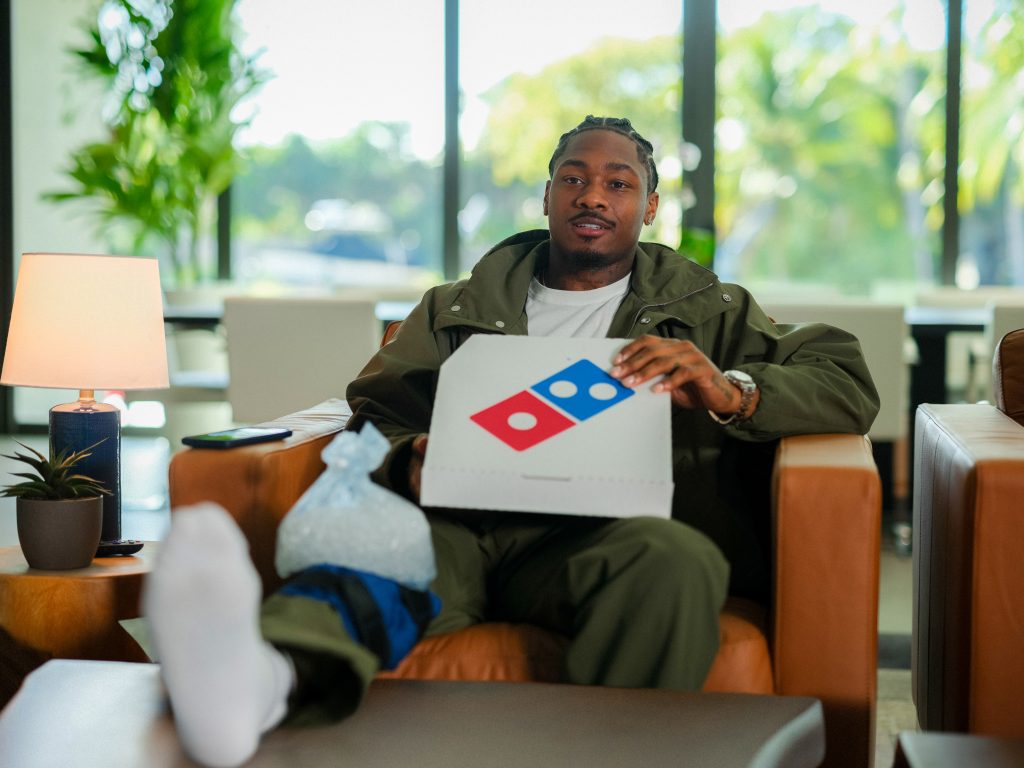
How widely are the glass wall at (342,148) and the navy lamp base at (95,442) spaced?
3.89 m

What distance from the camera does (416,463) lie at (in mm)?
1759

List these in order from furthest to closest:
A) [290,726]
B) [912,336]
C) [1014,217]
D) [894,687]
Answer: [1014,217] < [912,336] < [894,687] < [290,726]

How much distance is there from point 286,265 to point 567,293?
4437mm

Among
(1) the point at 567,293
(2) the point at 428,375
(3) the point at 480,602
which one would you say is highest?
(1) the point at 567,293

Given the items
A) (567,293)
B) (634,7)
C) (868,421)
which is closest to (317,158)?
(634,7)

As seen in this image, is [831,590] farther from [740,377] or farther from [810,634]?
[740,377]

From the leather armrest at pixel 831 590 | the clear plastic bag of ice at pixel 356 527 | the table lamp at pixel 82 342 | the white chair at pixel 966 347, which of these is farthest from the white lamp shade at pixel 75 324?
the white chair at pixel 966 347

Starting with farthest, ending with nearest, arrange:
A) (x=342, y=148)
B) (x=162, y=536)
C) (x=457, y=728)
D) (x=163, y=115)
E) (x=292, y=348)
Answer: (x=342, y=148)
(x=163, y=115)
(x=292, y=348)
(x=162, y=536)
(x=457, y=728)

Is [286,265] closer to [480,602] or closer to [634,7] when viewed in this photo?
[634,7]

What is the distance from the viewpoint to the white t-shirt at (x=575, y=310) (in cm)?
205

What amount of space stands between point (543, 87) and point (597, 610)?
16.1 ft

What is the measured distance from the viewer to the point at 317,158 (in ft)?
20.5

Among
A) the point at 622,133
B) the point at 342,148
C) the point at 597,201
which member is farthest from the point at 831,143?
the point at 597,201

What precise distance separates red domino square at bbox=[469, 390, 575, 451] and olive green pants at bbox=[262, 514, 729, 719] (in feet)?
0.51
